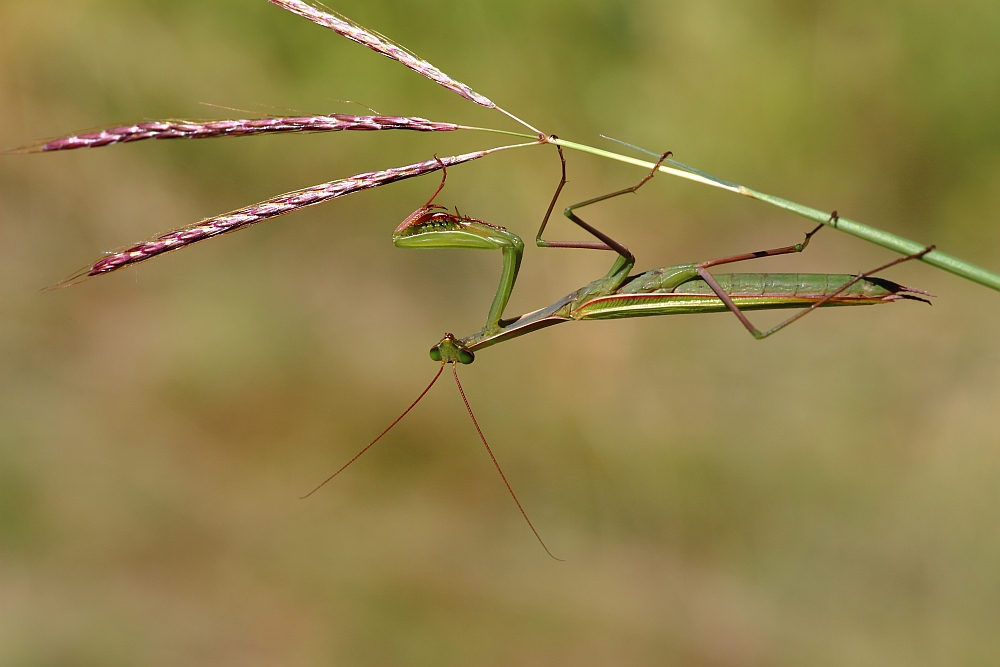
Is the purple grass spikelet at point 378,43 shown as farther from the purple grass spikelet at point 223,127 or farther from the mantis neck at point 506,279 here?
the mantis neck at point 506,279

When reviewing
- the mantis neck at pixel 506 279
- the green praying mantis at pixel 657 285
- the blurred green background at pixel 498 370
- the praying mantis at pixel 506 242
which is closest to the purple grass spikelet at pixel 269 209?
the praying mantis at pixel 506 242

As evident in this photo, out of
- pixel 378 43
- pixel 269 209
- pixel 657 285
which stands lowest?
pixel 269 209

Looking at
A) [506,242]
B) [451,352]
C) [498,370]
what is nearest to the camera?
[506,242]

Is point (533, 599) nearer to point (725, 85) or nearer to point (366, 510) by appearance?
point (366, 510)

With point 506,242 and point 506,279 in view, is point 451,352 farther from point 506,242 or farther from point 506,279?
point 506,242

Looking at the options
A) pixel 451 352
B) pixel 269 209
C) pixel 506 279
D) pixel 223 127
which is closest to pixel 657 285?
pixel 506 279

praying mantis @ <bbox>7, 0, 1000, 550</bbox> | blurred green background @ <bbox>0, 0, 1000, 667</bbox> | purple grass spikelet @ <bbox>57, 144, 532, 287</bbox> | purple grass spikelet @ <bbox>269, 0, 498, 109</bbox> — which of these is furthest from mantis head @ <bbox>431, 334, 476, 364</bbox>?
blurred green background @ <bbox>0, 0, 1000, 667</bbox>

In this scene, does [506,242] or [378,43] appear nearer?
[378,43]

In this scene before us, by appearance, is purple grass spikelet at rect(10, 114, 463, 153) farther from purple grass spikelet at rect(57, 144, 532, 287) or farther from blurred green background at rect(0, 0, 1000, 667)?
blurred green background at rect(0, 0, 1000, 667)

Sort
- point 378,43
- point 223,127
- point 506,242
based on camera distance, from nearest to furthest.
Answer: point 223,127 < point 378,43 < point 506,242

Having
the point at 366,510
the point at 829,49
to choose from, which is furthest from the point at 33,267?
the point at 829,49
